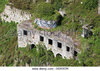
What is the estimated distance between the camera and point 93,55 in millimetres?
29656

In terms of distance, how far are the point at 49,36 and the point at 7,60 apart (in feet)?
33.7

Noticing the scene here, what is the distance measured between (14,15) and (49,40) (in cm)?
1684

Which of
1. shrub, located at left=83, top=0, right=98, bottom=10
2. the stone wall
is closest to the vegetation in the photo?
shrub, located at left=83, top=0, right=98, bottom=10

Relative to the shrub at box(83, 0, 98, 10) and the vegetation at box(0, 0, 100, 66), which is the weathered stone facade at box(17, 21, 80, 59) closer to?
the vegetation at box(0, 0, 100, 66)

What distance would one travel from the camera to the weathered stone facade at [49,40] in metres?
32.2

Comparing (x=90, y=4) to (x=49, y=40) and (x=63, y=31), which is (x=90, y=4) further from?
(x=49, y=40)

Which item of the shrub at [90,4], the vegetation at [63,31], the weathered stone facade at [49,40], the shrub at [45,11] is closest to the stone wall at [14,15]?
the vegetation at [63,31]

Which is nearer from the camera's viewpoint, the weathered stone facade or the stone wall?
the weathered stone facade

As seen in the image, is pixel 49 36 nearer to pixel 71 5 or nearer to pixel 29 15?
pixel 71 5

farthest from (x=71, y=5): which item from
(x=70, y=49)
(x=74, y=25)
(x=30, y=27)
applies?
(x=70, y=49)

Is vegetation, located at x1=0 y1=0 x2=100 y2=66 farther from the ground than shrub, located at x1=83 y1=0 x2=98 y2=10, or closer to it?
closer to it

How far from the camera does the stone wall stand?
157ft

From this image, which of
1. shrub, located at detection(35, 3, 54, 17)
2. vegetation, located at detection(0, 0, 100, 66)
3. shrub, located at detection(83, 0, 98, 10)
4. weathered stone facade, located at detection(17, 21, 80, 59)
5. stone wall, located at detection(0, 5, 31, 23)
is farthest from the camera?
stone wall, located at detection(0, 5, 31, 23)

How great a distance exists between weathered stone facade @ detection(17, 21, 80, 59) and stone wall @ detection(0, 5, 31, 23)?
10157mm
